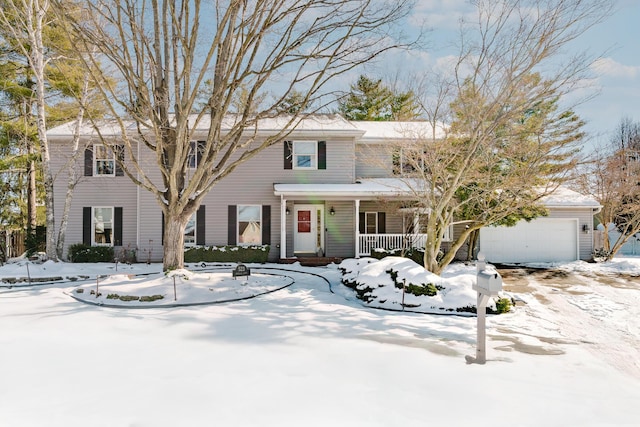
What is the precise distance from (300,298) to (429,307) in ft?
9.17

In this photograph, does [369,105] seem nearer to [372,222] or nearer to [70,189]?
[372,222]

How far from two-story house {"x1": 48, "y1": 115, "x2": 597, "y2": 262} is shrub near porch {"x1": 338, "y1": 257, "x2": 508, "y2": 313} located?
5792 millimetres

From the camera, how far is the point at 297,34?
950cm

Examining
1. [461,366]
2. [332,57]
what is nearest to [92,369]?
[461,366]

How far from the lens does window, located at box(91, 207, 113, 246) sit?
599 inches

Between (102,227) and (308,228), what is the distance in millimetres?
8452

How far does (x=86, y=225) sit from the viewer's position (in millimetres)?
15094

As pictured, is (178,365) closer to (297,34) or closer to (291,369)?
(291,369)

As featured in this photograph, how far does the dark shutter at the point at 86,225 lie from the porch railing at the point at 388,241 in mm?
10940

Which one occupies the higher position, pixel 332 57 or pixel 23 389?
pixel 332 57

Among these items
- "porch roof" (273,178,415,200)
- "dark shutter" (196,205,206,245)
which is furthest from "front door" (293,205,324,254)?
"dark shutter" (196,205,206,245)

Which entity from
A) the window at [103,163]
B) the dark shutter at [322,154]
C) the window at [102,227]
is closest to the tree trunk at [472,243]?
the dark shutter at [322,154]

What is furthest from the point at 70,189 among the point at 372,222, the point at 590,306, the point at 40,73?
the point at 590,306

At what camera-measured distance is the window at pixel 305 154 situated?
15.3 metres
